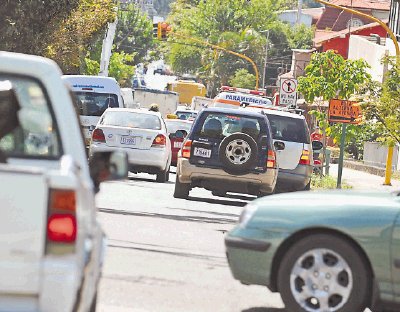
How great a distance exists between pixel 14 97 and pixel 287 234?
3.19m

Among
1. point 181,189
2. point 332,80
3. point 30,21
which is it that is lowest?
point 181,189

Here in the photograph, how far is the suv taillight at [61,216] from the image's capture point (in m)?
6.06

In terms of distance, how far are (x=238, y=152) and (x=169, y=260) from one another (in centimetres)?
861

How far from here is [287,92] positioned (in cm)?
4519

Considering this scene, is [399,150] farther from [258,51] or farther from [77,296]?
[258,51]

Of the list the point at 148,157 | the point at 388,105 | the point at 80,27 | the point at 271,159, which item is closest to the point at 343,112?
the point at 388,105

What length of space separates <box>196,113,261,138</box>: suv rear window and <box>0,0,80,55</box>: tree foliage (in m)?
8.50

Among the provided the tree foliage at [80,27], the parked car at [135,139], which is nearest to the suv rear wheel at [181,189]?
the parked car at [135,139]

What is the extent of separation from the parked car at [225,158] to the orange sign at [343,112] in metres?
10.5

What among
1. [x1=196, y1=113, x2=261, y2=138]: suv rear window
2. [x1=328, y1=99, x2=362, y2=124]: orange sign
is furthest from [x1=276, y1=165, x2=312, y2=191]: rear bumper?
[x1=328, y1=99, x2=362, y2=124]: orange sign

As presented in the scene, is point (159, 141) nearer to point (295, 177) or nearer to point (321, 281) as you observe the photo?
point (295, 177)

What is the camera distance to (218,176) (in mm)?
22000

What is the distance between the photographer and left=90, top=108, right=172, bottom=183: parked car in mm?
27000

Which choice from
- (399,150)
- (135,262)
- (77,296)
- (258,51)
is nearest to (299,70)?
(258,51)
